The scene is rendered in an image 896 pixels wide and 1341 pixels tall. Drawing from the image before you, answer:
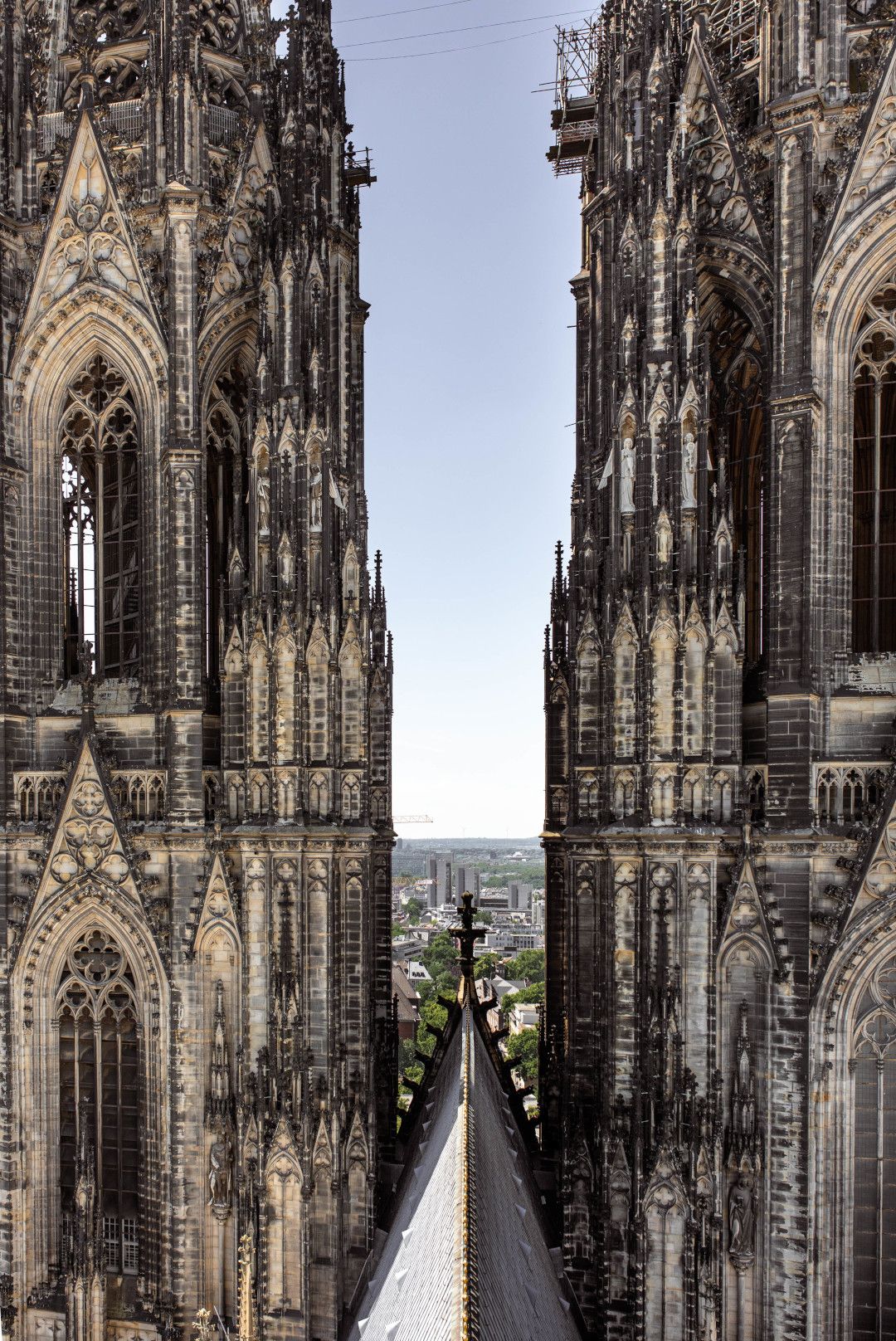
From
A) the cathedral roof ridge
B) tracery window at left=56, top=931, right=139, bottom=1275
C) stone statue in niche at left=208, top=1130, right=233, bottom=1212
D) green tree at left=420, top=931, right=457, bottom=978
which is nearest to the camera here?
the cathedral roof ridge

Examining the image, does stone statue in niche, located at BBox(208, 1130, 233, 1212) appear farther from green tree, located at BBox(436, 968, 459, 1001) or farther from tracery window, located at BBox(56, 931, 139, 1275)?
green tree, located at BBox(436, 968, 459, 1001)

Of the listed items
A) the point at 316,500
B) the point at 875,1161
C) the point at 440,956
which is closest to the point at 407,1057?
the point at 440,956

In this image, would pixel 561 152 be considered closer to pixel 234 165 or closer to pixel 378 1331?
pixel 234 165

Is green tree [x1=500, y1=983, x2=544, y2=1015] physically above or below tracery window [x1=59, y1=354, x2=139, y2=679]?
below

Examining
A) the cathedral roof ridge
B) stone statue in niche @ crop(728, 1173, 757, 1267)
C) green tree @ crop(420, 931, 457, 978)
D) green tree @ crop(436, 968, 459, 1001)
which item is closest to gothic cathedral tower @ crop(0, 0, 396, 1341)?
the cathedral roof ridge

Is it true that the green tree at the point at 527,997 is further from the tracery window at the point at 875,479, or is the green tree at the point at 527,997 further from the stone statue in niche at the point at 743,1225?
the tracery window at the point at 875,479

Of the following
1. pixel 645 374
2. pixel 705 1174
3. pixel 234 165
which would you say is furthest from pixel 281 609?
pixel 705 1174

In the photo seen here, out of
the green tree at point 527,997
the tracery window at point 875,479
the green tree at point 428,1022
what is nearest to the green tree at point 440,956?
the green tree at point 527,997
